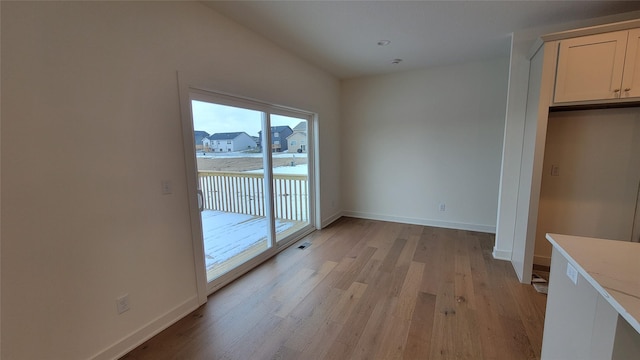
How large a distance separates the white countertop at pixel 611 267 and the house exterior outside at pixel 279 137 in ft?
9.09

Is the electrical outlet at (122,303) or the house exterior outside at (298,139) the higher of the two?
the house exterior outside at (298,139)

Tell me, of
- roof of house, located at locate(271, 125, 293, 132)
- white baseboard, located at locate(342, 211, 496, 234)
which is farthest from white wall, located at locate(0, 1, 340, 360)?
white baseboard, located at locate(342, 211, 496, 234)

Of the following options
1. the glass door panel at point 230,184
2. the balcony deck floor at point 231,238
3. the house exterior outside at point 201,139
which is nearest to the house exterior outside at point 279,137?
the glass door panel at point 230,184

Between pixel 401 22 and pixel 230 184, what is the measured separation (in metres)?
2.54

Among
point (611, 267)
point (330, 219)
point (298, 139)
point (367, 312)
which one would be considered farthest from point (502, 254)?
point (298, 139)

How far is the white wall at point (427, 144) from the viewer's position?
3.89m

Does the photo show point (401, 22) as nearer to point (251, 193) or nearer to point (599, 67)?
point (599, 67)

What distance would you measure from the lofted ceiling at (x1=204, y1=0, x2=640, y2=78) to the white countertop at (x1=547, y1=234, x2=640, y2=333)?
2.04 m

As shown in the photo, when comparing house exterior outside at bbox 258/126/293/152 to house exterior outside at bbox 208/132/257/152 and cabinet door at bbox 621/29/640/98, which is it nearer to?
house exterior outside at bbox 208/132/257/152

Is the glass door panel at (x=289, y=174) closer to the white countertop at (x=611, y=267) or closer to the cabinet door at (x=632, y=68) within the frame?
the white countertop at (x=611, y=267)

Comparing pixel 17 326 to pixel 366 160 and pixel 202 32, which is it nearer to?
pixel 202 32

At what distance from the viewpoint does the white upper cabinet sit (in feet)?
6.82

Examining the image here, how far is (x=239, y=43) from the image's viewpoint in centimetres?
257

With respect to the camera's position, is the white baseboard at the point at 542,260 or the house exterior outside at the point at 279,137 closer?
the white baseboard at the point at 542,260
